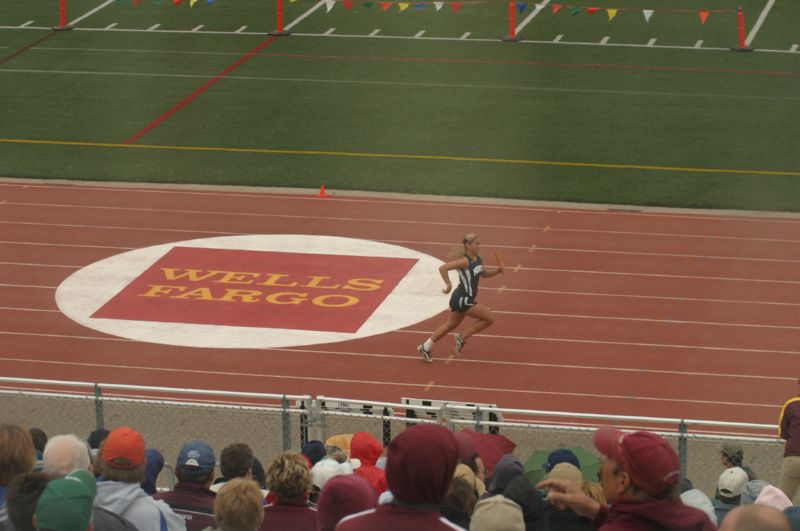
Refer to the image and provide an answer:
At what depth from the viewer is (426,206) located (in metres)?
24.1

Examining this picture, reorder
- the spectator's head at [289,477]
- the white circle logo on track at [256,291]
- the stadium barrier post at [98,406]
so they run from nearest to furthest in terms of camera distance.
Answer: the spectator's head at [289,477], the stadium barrier post at [98,406], the white circle logo on track at [256,291]

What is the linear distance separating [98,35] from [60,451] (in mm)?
29640

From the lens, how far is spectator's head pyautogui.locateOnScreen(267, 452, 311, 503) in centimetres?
766

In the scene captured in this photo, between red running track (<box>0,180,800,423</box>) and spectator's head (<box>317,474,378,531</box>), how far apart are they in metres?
9.79

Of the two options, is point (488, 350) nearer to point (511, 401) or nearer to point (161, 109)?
point (511, 401)

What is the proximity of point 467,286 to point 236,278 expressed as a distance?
4374 mm

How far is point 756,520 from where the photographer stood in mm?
5289

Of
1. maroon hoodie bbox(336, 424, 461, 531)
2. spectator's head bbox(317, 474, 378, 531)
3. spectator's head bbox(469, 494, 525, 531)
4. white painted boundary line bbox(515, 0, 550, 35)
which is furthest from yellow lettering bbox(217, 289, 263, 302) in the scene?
white painted boundary line bbox(515, 0, 550, 35)

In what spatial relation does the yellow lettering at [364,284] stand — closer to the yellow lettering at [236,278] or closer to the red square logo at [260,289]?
the red square logo at [260,289]

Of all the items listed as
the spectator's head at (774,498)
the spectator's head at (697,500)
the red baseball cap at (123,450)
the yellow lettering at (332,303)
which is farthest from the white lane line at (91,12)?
the spectator's head at (774,498)

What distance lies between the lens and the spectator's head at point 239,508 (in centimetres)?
685

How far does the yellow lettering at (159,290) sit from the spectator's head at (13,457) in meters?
12.9

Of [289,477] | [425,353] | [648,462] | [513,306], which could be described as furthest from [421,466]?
[513,306]

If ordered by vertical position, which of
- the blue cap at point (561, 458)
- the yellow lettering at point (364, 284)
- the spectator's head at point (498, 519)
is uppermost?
the spectator's head at point (498, 519)
